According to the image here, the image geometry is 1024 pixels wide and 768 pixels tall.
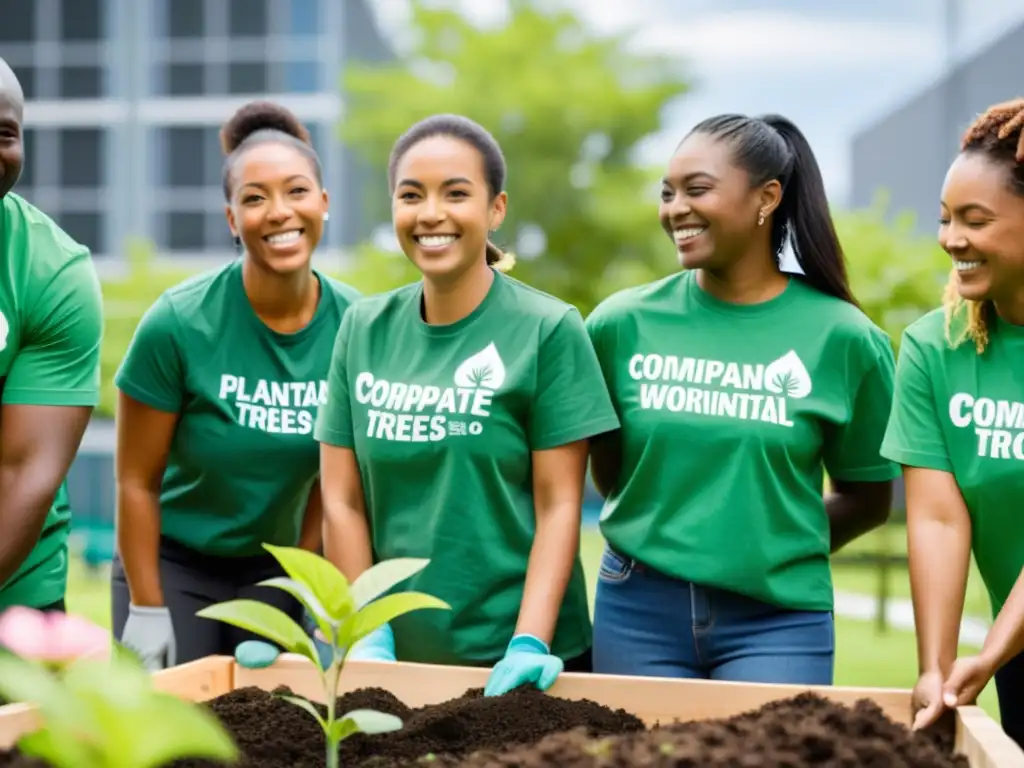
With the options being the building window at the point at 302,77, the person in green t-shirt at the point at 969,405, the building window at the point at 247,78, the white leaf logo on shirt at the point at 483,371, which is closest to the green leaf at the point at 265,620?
the white leaf logo on shirt at the point at 483,371

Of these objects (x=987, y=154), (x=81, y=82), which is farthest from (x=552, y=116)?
(x=987, y=154)

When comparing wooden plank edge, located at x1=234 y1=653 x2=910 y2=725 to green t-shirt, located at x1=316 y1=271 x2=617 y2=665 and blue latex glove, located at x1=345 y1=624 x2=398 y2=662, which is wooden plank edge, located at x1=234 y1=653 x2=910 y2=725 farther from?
→ green t-shirt, located at x1=316 y1=271 x2=617 y2=665

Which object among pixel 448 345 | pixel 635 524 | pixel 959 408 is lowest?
pixel 635 524

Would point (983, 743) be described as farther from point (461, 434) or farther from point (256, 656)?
point (256, 656)

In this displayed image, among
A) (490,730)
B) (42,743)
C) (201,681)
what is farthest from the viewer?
(201,681)

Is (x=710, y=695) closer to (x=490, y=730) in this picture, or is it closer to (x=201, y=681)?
(x=490, y=730)

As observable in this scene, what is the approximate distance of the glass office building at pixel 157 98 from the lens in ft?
67.1

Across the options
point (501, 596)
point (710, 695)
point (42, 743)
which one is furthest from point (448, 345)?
point (42, 743)

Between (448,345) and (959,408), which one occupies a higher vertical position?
(448,345)

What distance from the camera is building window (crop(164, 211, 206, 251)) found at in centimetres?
2055

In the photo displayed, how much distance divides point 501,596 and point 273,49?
2009 cm

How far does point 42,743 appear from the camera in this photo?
0.99 m

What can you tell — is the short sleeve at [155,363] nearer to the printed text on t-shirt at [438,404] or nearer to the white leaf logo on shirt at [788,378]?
the printed text on t-shirt at [438,404]

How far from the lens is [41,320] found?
200 cm
